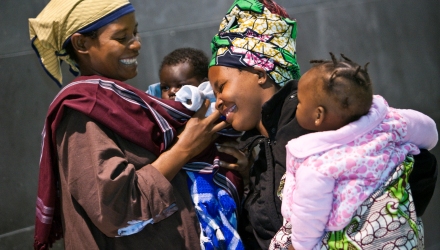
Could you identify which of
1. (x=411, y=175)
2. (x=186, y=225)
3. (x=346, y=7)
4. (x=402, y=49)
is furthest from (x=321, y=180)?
(x=402, y=49)

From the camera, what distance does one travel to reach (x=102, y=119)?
7.48 feet

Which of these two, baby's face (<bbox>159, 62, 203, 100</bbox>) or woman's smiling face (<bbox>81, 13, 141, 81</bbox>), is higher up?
woman's smiling face (<bbox>81, 13, 141, 81</bbox>)

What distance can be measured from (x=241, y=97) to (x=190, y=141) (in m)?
0.32

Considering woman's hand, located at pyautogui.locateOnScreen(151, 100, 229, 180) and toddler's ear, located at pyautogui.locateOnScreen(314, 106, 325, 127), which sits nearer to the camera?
toddler's ear, located at pyautogui.locateOnScreen(314, 106, 325, 127)

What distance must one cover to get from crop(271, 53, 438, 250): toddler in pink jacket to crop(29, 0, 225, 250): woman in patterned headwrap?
53cm

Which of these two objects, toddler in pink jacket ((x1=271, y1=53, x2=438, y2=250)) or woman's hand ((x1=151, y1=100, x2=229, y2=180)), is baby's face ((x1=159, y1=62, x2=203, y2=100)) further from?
toddler in pink jacket ((x1=271, y1=53, x2=438, y2=250))

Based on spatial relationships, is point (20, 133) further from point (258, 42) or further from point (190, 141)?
point (258, 42)

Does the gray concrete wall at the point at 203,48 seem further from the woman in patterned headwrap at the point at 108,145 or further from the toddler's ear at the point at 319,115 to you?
the toddler's ear at the point at 319,115

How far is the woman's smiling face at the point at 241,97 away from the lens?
8.53 feet

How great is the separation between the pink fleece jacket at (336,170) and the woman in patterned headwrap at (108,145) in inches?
21.0

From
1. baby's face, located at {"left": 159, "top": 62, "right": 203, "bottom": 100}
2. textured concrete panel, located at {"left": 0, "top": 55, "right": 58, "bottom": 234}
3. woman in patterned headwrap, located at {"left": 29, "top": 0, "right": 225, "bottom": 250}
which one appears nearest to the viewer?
woman in patterned headwrap, located at {"left": 29, "top": 0, "right": 225, "bottom": 250}

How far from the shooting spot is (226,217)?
8.32ft

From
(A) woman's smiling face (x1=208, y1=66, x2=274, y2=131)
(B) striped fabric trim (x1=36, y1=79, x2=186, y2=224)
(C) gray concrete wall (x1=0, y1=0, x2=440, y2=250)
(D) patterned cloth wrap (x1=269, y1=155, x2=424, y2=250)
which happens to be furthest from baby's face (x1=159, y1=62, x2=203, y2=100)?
(D) patterned cloth wrap (x1=269, y1=155, x2=424, y2=250)

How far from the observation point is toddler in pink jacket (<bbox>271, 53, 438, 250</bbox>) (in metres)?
2.02
